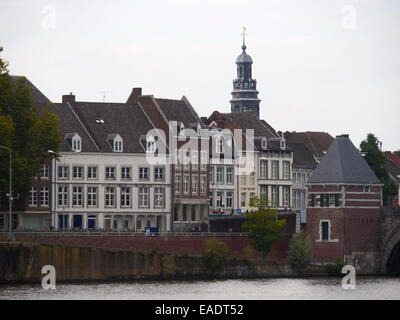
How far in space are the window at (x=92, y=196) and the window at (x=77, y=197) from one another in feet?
2.78

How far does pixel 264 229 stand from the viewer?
16112 centimetres

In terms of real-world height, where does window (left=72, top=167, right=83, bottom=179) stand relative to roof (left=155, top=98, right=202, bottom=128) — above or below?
below

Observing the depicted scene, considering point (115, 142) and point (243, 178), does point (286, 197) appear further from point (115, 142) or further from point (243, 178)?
point (115, 142)

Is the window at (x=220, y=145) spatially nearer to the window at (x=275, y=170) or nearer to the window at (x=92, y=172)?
the window at (x=275, y=170)

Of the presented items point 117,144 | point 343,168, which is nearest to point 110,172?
point 117,144

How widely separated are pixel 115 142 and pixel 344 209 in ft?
77.2

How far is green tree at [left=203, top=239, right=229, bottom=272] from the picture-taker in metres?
153

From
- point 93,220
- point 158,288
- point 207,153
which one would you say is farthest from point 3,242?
point 207,153

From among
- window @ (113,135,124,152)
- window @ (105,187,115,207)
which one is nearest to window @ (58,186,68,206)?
window @ (105,187,115,207)

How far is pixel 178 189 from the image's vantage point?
17325 cm

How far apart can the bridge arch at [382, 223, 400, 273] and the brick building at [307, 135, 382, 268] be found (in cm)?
95

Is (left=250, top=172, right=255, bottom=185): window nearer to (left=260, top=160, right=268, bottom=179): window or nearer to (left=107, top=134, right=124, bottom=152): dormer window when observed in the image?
(left=260, top=160, right=268, bottom=179): window

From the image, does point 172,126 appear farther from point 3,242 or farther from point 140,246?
point 3,242

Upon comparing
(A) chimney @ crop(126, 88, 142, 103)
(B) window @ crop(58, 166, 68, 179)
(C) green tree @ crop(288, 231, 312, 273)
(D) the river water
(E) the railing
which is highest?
(A) chimney @ crop(126, 88, 142, 103)
